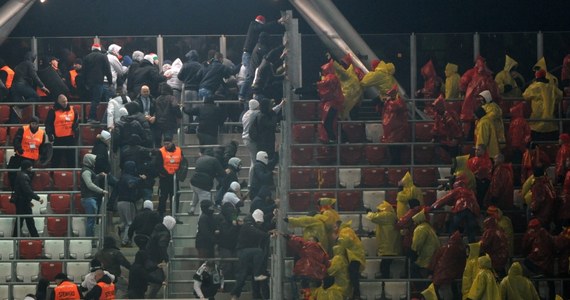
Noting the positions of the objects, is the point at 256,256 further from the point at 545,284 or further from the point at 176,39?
the point at 176,39

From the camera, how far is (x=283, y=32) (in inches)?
1534

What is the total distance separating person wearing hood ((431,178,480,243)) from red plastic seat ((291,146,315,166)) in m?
2.79

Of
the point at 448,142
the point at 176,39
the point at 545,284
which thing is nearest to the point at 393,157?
the point at 448,142

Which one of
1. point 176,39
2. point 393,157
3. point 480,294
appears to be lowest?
point 480,294

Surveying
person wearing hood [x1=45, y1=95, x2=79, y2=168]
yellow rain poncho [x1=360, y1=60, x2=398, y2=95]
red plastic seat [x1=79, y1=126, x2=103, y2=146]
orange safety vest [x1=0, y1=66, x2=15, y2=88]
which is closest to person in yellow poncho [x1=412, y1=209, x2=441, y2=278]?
yellow rain poncho [x1=360, y1=60, x2=398, y2=95]

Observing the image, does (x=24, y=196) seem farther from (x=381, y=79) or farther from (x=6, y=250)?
(x=381, y=79)

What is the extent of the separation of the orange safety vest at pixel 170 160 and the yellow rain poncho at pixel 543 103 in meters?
6.15

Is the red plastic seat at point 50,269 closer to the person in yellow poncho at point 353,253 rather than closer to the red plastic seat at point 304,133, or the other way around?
the red plastic seat at point 304,133

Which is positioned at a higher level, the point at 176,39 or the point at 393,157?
the point at 176,39

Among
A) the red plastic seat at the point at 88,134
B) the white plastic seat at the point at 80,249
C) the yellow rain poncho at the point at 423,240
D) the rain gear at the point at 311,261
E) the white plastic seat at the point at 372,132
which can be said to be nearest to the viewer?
the rain gear at the point at 311,261

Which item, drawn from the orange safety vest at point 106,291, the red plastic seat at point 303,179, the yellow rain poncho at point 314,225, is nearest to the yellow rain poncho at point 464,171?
the red plastic seat at point 303,179

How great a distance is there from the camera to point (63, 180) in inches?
1439

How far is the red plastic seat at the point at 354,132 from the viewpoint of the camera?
118 feet

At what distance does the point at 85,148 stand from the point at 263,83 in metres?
3.30
